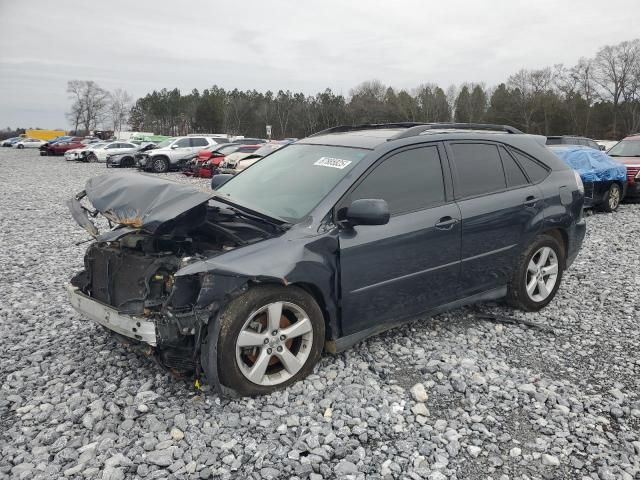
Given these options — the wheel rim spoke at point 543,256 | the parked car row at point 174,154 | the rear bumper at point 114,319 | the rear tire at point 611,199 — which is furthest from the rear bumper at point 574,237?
the parked car row at point 174,154

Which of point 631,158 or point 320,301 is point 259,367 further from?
point 631,158

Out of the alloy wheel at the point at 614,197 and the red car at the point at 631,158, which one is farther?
the red car at the point at 631,158

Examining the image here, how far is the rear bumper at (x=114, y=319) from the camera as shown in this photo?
3127 mm

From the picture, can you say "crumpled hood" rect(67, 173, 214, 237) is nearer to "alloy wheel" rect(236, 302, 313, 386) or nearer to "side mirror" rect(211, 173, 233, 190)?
"alloy wheel" rect(236, 302, 313, 386)

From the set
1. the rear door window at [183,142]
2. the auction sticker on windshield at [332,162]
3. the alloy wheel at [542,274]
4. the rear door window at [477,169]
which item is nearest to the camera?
the auction sticker on windshield at [332,162]

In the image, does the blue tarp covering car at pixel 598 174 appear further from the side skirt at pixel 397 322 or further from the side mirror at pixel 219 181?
the side mirror at pixel 219 181

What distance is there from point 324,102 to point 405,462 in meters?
80.6

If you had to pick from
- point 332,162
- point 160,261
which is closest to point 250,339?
point 160,261

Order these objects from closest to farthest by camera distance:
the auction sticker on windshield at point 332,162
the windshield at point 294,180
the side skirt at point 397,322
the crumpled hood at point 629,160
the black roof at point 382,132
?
the side skirt at point 397,322 → the windshield at point 294,180 → the auction sticker on windshield at point 332,162 → the black roof at point 382,132 → the crumpled hood at point 629,160

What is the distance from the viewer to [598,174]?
11.3 metres

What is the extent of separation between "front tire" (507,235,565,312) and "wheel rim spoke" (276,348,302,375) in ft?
7.77

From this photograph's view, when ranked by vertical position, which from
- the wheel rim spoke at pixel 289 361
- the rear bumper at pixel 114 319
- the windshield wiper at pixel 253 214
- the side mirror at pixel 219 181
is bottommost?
the wheel rim spoke at pixel 289 361

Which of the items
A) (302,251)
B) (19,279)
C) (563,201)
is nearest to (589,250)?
(563,201)

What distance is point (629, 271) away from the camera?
21.4ft
